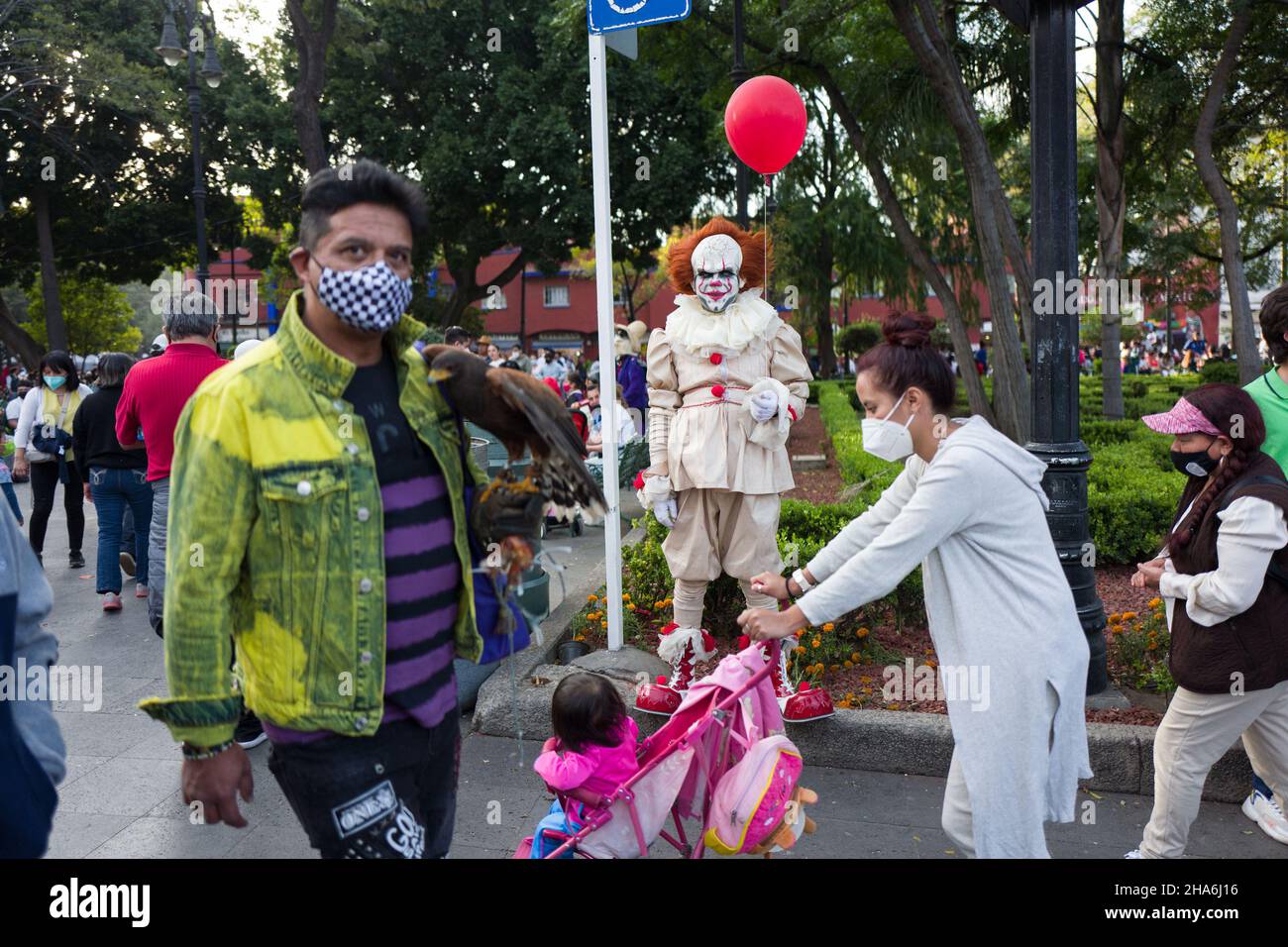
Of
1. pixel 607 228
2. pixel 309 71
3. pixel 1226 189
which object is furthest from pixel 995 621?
pixel 309 71

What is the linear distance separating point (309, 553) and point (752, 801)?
64.2 inches

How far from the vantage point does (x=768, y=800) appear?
303cm

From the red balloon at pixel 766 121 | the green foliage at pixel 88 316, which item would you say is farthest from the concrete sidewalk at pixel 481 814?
the green foliage at pixel 88 316

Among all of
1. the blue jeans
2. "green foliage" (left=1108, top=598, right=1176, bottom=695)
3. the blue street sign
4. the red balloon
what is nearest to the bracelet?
the blue street sign

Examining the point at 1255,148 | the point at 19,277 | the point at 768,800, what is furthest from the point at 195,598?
the point at 19,277

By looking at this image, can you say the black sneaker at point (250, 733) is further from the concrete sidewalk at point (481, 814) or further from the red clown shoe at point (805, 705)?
the red clown shoe at point (805, 705)

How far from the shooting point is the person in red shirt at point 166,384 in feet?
16.0

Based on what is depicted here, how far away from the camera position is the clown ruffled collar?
15.9 ft

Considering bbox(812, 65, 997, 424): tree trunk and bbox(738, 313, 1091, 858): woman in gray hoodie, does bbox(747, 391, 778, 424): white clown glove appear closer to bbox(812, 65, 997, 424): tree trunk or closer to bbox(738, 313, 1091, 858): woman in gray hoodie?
bbox(738, 313, 1091, 858): woman in gray hoodie

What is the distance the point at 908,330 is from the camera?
2904 mm

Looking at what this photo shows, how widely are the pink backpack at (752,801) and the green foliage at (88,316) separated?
37521 millimetres

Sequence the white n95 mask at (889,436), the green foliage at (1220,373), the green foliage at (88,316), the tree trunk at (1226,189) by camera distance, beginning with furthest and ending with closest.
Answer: the green foliage at (88,316), the green foliage at (1220,373), the tree trunk at (1226,189), the white n95 mask at (889,436)

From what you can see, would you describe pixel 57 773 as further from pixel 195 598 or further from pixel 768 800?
pixel 768 800

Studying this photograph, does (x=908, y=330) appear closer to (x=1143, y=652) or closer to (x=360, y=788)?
(x=360, y=788)
